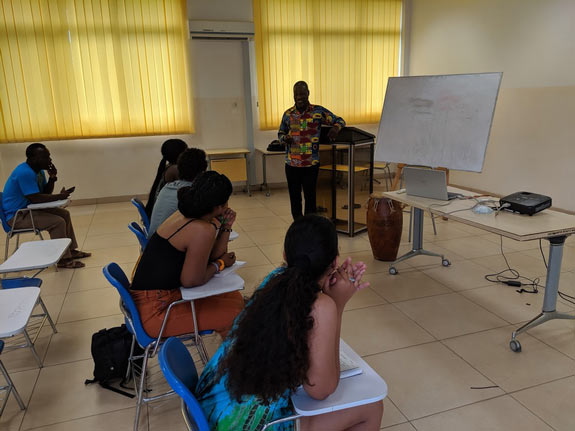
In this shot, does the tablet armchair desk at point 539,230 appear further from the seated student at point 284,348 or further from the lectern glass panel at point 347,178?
the lectern glass panel at point 347,178

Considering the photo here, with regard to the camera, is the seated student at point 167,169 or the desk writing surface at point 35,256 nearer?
the desk writing surface at point 35,256

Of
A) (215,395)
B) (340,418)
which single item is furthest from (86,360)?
(340,418)

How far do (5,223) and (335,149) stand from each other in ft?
10.6

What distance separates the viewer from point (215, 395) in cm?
134

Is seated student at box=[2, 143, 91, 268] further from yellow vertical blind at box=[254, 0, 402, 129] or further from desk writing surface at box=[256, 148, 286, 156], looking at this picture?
yellow vertical blind at box=[254, 0, 402, 129]

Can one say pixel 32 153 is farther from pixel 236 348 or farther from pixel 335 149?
pixel 236 348

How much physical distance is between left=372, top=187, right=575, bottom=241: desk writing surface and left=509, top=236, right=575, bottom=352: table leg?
10cm

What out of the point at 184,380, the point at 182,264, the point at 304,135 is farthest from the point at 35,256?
the point at 304,135

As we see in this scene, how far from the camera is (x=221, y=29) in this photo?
6328mm

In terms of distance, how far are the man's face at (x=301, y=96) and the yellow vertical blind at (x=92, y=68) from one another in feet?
9.13

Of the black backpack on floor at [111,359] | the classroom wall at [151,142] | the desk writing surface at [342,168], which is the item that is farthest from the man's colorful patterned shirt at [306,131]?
the black backpack on floor at [111,359]

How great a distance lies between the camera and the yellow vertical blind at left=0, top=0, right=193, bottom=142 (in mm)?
5840

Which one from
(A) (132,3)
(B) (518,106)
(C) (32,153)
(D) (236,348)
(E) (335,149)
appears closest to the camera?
(D) (236,348)

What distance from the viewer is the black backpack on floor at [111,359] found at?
2.34 meters
